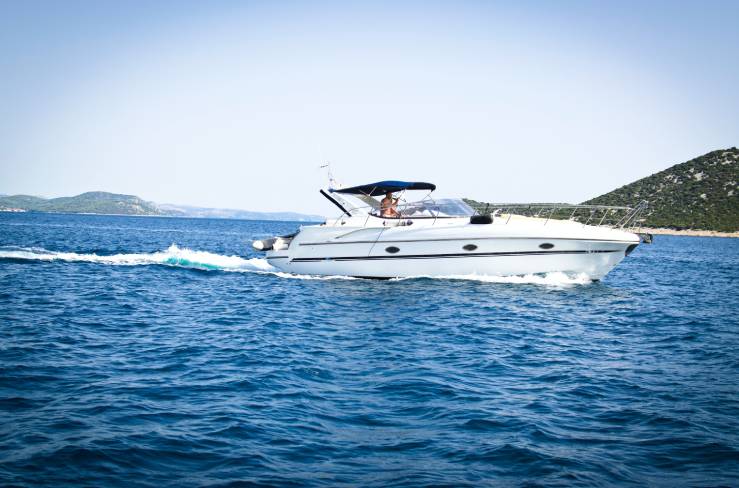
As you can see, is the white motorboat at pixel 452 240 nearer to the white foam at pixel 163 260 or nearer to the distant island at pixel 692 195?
the white foam at pixel 163 260

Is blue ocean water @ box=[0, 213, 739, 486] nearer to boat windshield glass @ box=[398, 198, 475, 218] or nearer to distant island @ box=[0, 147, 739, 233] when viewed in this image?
boat windshield glass @ box=[398, 198, 475, 218]

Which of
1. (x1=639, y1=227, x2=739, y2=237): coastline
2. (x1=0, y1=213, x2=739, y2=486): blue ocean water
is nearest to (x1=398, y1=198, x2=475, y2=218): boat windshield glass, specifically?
(x1=0, y1=213, x2=739, y2=486): blue ocean water

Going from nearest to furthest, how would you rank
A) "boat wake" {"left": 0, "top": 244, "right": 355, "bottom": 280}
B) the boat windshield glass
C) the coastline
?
the boat windshield glass
"boat wake" {"left": 0, "top": 244, "right": 355, "bottom": 280}
the coastline

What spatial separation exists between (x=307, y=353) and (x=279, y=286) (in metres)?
9.42

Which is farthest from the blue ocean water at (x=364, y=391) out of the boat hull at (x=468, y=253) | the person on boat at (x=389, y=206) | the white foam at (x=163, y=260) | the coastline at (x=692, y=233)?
the coastline at (x=692, y=233)

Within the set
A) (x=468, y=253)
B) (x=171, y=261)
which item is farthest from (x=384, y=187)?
(x=171, y=261)

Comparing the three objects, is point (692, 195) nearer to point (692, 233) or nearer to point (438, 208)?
point (692, 233)

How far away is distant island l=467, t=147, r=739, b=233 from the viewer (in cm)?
10138

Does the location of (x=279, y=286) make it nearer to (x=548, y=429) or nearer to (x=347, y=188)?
(x=347, y=188)

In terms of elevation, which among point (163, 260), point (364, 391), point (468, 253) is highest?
point (468, 253)

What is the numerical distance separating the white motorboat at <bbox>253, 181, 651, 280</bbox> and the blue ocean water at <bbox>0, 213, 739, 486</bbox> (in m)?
2.69

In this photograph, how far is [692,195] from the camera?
114 meters

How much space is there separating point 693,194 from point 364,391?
419ft

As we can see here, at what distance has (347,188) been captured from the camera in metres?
20.1
